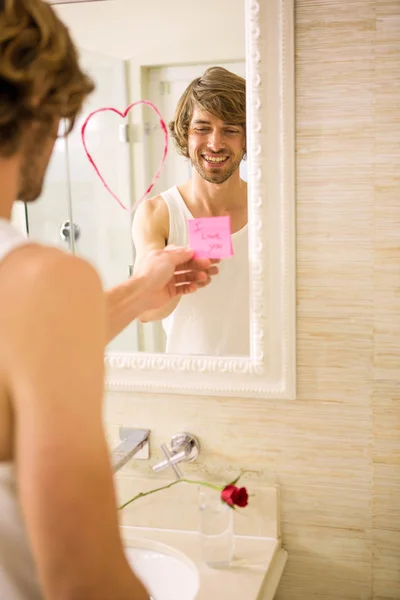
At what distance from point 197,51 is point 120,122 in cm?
19

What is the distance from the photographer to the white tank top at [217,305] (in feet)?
3.74

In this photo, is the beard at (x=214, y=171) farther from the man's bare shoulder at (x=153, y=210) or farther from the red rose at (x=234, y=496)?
the red rose at (x=234, y=496)

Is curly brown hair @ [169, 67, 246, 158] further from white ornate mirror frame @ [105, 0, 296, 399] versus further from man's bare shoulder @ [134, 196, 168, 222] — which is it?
man's bare shoulder @ [134, 196, 168, 222]

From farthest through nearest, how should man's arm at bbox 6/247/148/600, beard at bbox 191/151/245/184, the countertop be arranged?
beard at bbox 191/151/245/184, the countertop, man's arm at bbox 6/247/148/600

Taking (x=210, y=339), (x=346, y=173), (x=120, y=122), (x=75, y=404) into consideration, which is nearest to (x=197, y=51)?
(x=120, y=122)

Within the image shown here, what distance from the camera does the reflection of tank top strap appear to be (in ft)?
3.74

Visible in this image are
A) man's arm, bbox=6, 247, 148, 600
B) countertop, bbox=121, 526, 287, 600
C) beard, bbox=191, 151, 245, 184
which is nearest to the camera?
man's arm, bbox=6, 247, 148, 600

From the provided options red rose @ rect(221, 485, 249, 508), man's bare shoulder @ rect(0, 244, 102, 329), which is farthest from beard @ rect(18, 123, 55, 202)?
red rose @ rect(221, 485, 249, 508)

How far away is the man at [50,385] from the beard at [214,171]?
0.57 metres

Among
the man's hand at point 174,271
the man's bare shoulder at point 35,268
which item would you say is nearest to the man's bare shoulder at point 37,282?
the man's bare shoulder at point 35,268

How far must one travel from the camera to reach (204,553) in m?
1.09

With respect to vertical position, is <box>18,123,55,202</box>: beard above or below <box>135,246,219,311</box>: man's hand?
above

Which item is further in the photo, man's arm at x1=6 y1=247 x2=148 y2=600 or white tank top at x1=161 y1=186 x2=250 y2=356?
white tank top at x1=161 y1=186 x2=250 y2=356

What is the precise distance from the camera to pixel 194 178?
1133 mm
